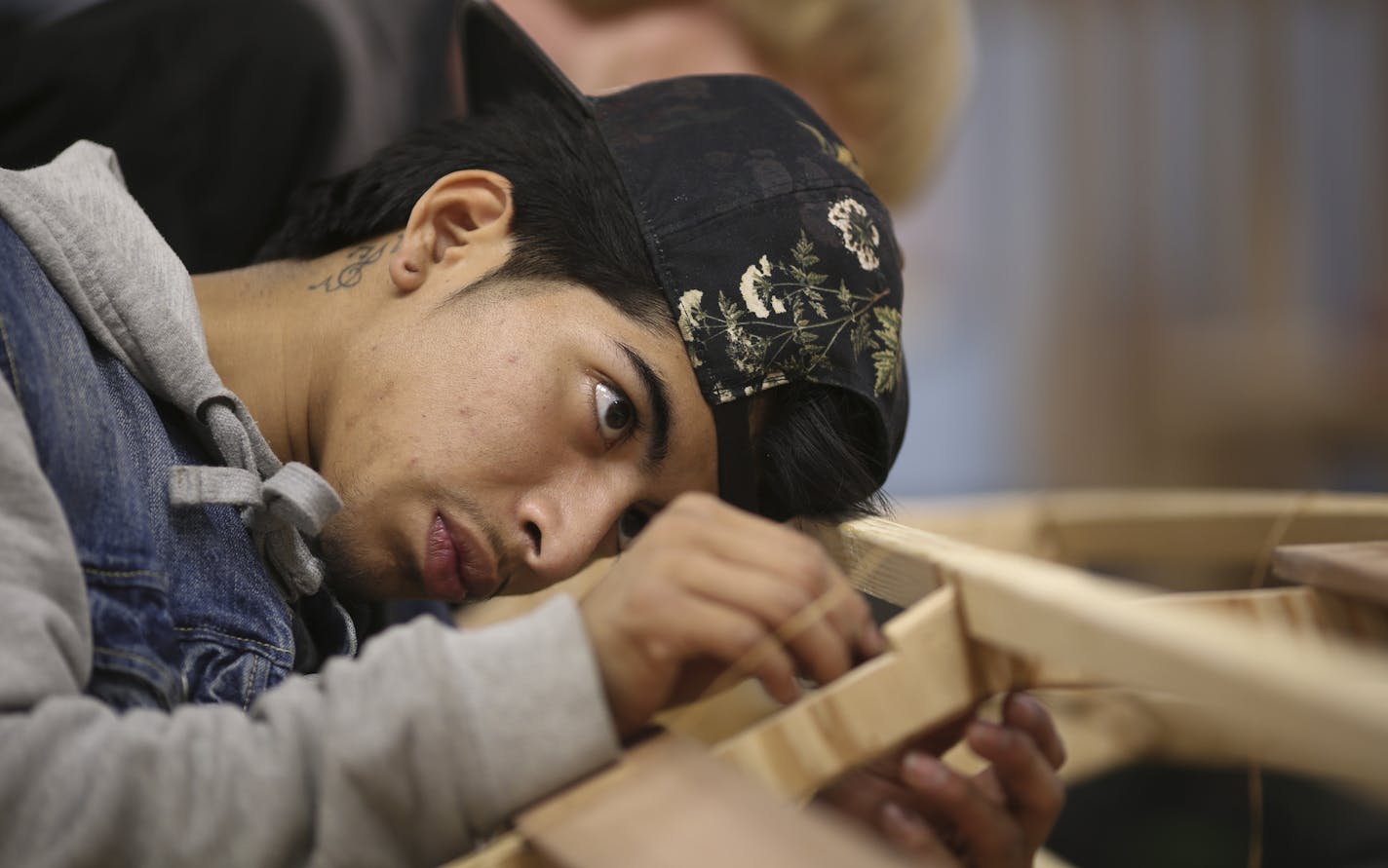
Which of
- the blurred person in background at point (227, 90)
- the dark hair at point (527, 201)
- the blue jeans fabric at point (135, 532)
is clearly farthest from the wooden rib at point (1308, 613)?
the blurred person in background at point (227, 90)

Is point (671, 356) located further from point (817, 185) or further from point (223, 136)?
point (223, 136)

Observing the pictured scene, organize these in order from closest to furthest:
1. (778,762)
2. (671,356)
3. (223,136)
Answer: (778,762)
(671,356)
(223,136)

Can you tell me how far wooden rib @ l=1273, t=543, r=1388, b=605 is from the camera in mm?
482

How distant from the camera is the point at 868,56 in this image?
1.40 m

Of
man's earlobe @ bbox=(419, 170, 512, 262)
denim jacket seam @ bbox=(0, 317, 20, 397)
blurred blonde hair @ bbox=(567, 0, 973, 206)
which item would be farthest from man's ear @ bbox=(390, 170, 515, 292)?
blurred blonde hair @ bbox=(567, 0, 973, 206)

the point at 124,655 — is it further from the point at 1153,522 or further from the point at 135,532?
the point at 1153,522

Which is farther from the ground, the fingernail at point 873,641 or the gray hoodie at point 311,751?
the fingernail at point 873,641

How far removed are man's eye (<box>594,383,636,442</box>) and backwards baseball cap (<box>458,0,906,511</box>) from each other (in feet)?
0.16

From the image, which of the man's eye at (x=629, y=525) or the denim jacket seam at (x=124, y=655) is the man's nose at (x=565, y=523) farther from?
the denim jacket seam at (x=124, y=655)

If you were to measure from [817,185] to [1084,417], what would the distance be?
1.61m

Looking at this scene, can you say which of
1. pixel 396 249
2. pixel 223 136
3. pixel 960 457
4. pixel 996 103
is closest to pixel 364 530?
pixel 396 249

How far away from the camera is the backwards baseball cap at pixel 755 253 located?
0.69 metres

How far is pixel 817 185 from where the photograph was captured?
2.40ft

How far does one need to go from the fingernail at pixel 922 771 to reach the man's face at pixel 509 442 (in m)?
0.24
